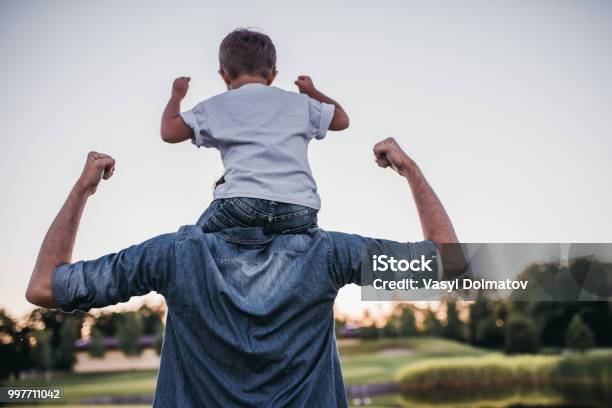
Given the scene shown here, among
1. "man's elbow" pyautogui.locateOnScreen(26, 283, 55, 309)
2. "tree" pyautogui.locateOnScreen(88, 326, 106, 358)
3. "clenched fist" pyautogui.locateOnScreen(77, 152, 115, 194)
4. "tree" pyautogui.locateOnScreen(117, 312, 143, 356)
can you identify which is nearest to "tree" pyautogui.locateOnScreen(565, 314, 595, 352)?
"tree" pyautogui.locateOnScreen(117, 312, 143, 356)

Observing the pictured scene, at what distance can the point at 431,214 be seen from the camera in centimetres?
146

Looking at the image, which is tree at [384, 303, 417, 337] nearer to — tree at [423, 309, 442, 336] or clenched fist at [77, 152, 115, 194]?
tree at [423, 309, 442, 336]

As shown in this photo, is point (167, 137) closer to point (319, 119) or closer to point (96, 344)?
point (319, 119)

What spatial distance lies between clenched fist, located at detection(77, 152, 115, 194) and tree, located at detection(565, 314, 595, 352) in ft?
94.7

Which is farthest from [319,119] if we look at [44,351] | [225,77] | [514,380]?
[514,380]

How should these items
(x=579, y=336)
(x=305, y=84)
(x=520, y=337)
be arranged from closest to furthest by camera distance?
(x=305, y=84)
(x=579, y=336)
(x=520, y=337)

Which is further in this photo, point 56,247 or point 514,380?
point 514,380

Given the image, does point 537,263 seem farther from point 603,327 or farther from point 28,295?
point 603,327

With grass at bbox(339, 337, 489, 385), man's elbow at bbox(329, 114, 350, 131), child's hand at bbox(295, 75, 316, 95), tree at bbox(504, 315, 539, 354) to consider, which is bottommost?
grass at bbox(339, 337, 489, 385)

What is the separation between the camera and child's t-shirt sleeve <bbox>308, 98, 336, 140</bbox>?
1.68 meters

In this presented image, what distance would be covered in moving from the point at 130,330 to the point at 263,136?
20928 millimetres

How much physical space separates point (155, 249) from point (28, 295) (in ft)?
0.85

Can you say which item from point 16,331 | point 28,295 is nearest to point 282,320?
point 28,295

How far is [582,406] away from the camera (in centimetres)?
2780
